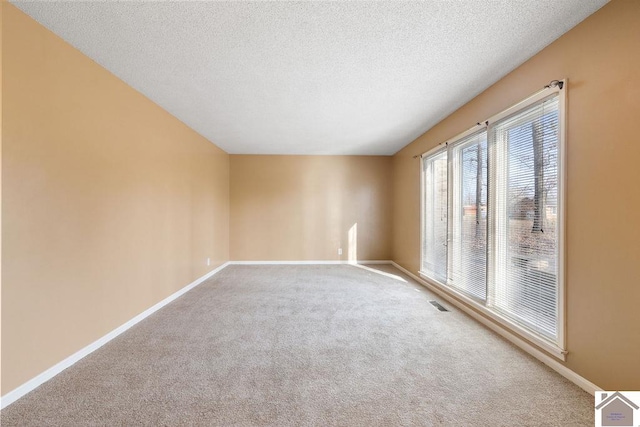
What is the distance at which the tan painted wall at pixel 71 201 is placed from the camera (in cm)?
165

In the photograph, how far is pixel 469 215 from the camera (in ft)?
10.4

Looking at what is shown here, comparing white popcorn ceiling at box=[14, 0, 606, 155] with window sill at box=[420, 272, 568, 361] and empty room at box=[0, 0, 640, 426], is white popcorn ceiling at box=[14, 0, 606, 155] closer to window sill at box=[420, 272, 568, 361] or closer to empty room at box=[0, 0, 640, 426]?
empty room at box=[0, 0, 640, 426]

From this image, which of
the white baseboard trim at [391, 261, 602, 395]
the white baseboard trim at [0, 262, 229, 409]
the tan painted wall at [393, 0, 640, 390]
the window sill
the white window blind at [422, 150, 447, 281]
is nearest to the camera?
the tan painted wall at [393, 0, 640, 390]

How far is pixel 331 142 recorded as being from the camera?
491cm

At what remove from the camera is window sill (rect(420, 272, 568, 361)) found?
1929 mm

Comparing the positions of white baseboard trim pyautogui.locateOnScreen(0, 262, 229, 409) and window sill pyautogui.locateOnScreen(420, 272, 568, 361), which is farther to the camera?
window sill pyautogui.locateOnScreen(420, 272, 568, 361)

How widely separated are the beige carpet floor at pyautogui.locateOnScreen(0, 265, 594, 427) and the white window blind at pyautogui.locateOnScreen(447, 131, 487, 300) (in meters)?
0.48

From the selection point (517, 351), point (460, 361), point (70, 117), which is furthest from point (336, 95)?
point (517, 351)

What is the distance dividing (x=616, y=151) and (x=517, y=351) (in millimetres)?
1703

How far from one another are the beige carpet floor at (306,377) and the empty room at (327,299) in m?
0.02

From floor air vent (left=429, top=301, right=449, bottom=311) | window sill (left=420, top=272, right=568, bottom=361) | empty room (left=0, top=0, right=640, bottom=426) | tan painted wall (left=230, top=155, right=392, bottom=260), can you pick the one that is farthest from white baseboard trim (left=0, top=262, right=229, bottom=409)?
window sill (left=420, top=272, right=568, bottom=361)

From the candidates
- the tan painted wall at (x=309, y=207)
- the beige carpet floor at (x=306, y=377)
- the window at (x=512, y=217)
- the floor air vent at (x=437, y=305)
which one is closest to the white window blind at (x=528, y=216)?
the window at (x=512, y=217)

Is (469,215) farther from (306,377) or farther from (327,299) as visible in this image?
(306,377)

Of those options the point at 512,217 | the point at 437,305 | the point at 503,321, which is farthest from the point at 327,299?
the point at 512,217
